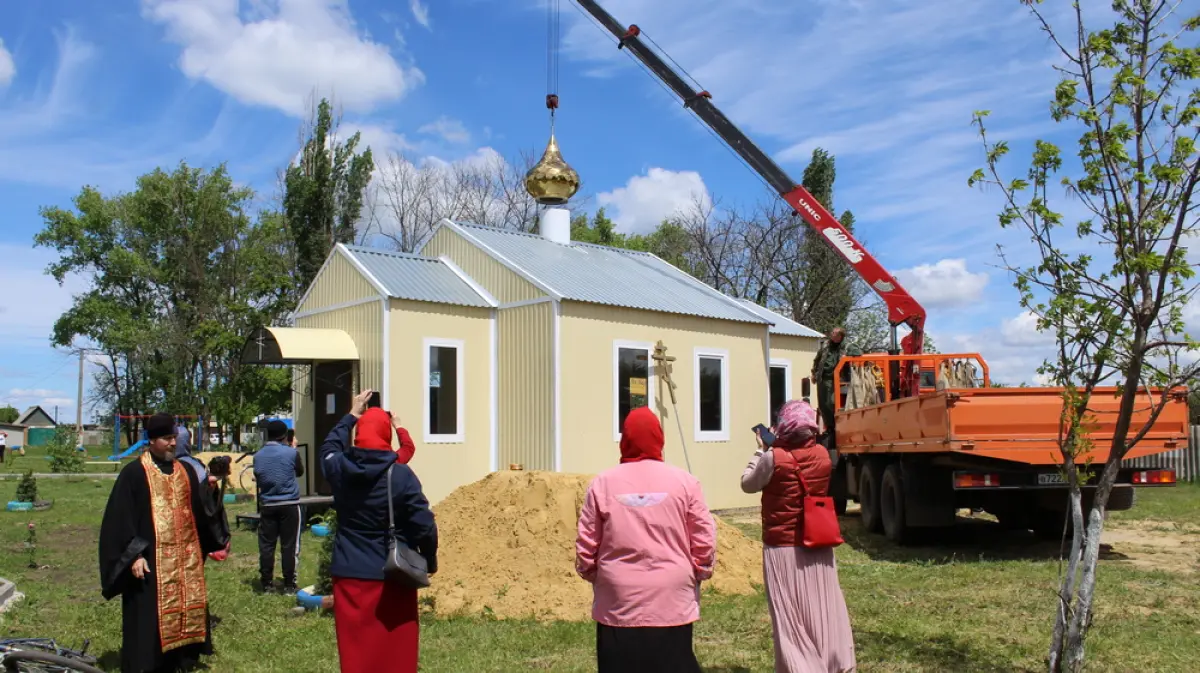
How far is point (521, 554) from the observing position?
9078 mm

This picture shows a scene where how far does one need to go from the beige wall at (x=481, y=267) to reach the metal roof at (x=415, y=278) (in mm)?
256

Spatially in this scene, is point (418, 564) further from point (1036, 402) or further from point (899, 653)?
point (1036, 402)

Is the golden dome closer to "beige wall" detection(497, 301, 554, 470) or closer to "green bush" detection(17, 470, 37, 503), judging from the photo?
"beige wall" detection(497, 301, 554, 470)

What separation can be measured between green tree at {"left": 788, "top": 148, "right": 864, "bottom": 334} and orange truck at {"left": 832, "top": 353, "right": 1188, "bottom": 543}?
2318cm

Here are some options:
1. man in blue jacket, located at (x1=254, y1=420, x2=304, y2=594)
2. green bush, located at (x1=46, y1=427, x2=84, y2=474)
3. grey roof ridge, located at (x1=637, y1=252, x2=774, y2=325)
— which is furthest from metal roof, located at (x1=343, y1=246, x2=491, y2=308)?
green bush, located at (x1=46, y1=427, x2=84, y2=474)

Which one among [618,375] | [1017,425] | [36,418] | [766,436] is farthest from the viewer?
[36,418]

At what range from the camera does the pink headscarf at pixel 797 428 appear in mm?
5453

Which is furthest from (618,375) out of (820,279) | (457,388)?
(820,279)

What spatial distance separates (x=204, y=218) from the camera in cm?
4250

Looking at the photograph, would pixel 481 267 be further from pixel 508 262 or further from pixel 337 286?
pixel 337 286

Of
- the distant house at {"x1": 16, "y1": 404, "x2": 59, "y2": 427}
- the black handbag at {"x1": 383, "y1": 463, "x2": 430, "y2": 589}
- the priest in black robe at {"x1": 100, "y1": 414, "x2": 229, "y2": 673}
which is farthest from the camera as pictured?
the distant house at {"x1": 16, "y1": 404, "x2": 59, "y2": 427}

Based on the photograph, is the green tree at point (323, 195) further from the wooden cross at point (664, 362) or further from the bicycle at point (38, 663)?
the bicycle at point (38, 663)

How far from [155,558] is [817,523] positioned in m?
4.14

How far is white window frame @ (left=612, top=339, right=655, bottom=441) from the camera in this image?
16047mm
